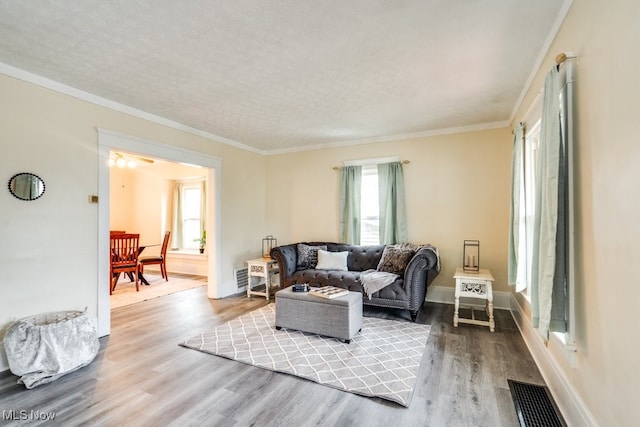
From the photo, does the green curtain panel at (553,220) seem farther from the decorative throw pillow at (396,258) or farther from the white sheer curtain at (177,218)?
the white sheer curtain at (177,218)

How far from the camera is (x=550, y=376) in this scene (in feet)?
7.38

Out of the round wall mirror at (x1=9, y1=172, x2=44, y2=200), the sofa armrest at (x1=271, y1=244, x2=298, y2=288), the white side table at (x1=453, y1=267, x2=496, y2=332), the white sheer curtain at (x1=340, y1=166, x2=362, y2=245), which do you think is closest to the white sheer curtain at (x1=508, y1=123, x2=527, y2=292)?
the white side table at (x1=453, y1=267, x2=496, y2=332)

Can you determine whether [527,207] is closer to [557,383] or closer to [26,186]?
[557,383]

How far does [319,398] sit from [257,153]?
4.53 m

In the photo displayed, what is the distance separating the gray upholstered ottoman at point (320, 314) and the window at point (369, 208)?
1.83 m

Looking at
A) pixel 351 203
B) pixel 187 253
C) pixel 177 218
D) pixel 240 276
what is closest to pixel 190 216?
pixel 177 218

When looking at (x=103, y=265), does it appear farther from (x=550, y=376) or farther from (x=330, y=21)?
(x=550, y=376)

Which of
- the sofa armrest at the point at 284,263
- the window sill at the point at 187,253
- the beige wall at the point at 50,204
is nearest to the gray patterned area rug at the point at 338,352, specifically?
the sofa armrest at the point at 284,263

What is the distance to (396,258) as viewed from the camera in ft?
13.6

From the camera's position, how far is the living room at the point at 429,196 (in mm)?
1351

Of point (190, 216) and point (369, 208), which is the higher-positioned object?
point (369, 208)

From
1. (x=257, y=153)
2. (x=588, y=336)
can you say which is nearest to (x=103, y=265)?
(x=257, y=153)

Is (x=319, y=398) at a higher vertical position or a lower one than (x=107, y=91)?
lower

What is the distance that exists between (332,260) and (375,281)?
939 millimetres
